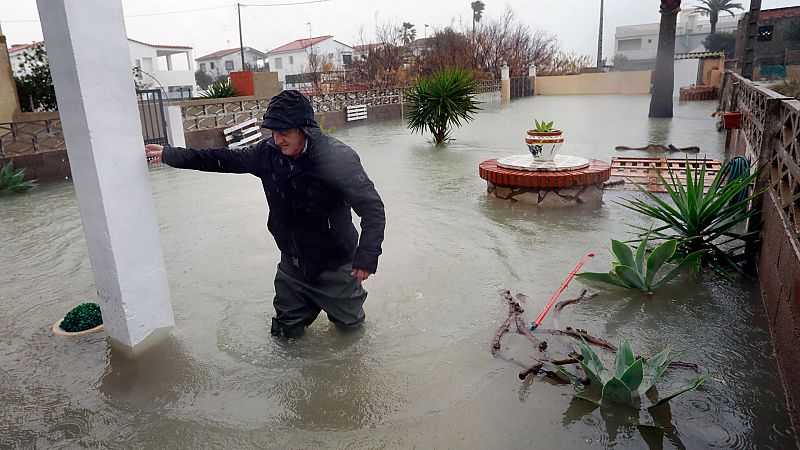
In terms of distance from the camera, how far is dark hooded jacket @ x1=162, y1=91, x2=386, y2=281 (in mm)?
2639

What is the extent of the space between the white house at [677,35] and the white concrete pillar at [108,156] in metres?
51.2

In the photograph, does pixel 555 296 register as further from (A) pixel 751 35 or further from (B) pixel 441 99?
(A) pixel 751 35

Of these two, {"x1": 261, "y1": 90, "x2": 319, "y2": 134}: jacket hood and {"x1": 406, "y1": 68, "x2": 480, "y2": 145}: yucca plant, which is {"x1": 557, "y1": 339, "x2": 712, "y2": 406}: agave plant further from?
{"x1": 406, "y1": 68, "x2": 480, "y2": 145}: yucca plant

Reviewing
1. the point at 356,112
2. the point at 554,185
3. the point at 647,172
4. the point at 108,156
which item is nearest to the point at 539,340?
the point at 108,156

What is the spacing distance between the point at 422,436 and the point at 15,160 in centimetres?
907

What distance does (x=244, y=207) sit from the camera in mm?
6703

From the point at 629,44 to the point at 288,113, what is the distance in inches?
2486

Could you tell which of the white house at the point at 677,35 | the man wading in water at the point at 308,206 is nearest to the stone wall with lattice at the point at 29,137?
the man wading in water at the point at 308,206

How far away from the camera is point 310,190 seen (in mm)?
2703

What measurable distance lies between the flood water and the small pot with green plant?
59 mm

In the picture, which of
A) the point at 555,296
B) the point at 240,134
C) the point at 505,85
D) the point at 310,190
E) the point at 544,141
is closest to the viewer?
the point at 310,190

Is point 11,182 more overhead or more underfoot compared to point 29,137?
more underfoot

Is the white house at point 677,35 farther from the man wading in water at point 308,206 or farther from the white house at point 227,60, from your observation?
the man wading in water at point 308,206

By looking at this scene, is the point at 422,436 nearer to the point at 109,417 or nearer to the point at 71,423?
the point at 109,417
